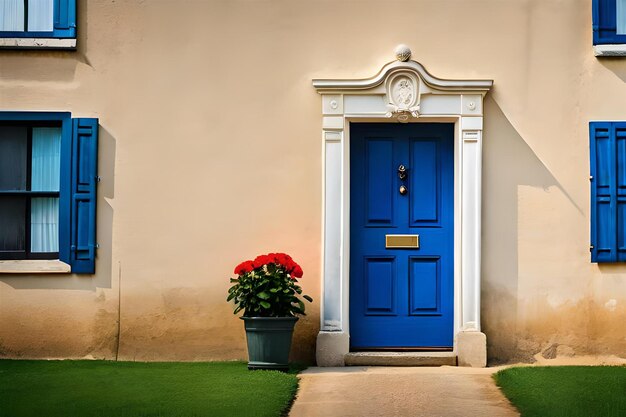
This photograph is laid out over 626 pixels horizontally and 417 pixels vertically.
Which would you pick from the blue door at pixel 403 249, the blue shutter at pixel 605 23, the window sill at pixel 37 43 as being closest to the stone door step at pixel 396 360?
the blue door at pixel 403 249

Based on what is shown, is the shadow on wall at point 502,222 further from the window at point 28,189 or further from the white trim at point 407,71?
the window at point 28,189

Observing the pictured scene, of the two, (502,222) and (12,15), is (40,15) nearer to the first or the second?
(12,15)

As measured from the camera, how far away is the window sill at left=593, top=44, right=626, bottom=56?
1080 centimetres

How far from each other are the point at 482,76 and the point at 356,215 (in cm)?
199

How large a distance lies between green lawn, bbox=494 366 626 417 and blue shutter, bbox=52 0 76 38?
576 cm

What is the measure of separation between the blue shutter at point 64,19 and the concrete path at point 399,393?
4460 mm

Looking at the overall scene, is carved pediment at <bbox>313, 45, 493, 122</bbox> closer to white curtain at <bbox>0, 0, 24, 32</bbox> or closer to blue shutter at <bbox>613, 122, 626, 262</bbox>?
blue shutter at <bbox>613, 122, 626, 262</bbox>

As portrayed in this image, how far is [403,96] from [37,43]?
3984 mm

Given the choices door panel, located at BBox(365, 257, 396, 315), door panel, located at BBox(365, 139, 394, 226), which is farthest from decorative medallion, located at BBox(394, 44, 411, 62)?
door panel, located at BBox(365, 257, 396, 315)

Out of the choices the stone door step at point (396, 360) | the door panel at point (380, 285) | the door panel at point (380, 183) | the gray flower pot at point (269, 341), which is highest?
the door panel at point (380, 183)

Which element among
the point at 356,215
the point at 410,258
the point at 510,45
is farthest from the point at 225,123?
the point at 510,45

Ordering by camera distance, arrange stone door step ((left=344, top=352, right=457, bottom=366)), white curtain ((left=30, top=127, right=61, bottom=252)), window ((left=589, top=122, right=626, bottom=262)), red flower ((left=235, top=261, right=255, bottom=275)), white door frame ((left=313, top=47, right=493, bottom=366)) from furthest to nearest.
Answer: white curtain ((left=30, top=127, right=61, bottom=252)), window ((left=589, top=122, right=626, bottom=262)), white door frame ((left=313, top=47, right=493, bottom=366)), stone door step ((left=344, top=352, right=457, bottom=366)), red flower ((left=235, top=261, right=255, bottom=275))

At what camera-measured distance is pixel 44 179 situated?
1123 cm

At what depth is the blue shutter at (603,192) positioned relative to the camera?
35.3ft
